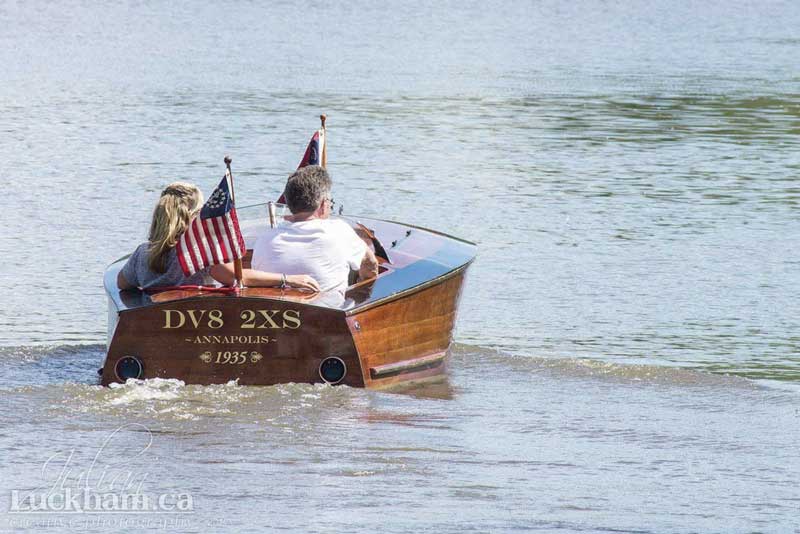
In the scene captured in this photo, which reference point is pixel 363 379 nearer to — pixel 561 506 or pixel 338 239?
pixel 338 239

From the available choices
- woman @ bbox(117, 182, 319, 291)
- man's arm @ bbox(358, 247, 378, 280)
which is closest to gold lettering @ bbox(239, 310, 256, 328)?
woman @ bbox(117, 182, 319, 291)

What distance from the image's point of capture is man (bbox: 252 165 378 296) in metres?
8.81

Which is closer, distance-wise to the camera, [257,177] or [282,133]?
[257,177]

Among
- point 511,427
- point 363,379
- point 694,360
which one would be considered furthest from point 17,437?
point 694,360

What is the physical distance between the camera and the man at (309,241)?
Answer: 8.81m

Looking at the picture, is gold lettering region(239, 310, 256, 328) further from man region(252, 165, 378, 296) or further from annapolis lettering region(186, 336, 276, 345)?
man region(252, 165, 378, 296)

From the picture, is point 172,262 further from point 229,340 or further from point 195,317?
point 229,340

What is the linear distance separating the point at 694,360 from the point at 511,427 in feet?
9.16

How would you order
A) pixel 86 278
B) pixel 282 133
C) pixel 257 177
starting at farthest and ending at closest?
pixel 282 133 < pixel 257 177 < pixel 86 278

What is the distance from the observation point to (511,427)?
8.45 meters

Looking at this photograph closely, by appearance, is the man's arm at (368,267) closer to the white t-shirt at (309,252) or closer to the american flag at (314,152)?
the white t-shirt at (309,252)
